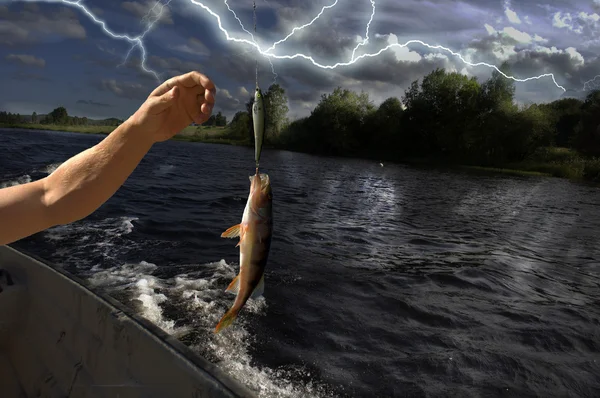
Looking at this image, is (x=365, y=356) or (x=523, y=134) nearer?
(x=365, y=356)

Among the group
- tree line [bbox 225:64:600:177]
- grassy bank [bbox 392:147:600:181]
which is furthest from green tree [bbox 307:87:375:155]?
grassy bank [bbox 392:147:600:181]

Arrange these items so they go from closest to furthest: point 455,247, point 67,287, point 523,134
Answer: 1. point 67,287
2. point 455,247
3. point 523,134

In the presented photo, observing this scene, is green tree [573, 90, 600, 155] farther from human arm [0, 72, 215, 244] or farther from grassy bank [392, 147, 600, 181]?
human arm [0, 72, 215, 244]

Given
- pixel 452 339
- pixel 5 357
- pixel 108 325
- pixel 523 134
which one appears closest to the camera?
pixel 108 325

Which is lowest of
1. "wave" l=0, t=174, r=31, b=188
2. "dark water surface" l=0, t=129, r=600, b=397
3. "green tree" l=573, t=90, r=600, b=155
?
"dark water surface" l=0, t=129, r=600, b=397

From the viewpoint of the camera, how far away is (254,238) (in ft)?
7.73

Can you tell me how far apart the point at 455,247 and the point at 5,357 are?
13.4 m

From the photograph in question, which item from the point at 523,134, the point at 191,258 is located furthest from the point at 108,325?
the point at 523,134

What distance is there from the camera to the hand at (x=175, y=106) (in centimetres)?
209

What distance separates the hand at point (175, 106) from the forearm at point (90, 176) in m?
0.07

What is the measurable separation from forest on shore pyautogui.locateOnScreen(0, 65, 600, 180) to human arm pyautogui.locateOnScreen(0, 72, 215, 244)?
6398cm

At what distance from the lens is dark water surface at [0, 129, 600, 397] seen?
663 centimetres

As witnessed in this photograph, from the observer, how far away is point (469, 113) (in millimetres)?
87062

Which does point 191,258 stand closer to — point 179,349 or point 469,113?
point 179,349
